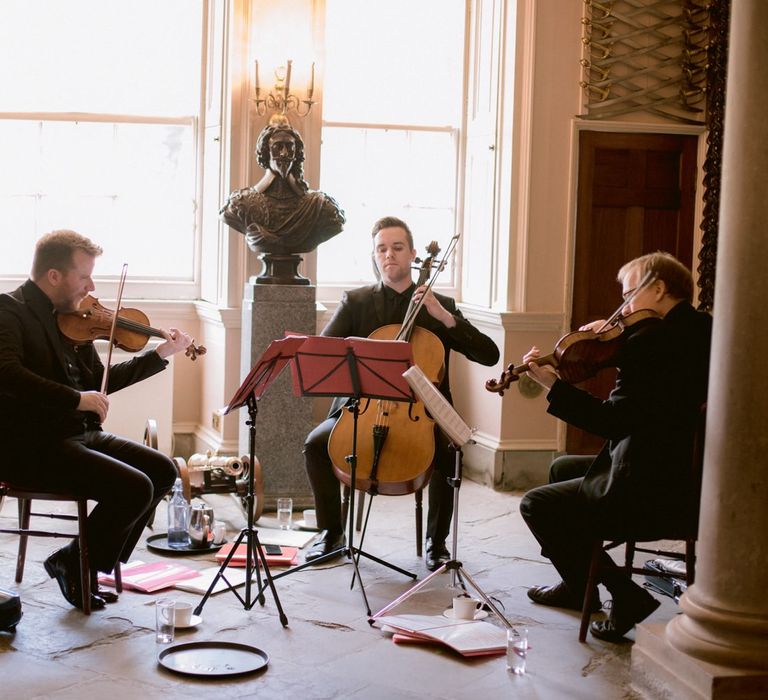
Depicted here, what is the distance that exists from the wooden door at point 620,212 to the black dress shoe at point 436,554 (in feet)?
5.72

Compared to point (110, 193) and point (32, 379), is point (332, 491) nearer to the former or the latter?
point (32, 379)

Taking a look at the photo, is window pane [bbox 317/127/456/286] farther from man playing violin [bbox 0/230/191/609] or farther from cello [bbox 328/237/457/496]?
man playing violin [bbox 0/230/191/609]

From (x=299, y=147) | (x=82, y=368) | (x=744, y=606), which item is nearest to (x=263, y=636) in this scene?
(x=82, y=368)

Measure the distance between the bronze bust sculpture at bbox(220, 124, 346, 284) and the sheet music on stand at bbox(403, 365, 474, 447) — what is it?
6.18 ft

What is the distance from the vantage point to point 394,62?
655 centimetres

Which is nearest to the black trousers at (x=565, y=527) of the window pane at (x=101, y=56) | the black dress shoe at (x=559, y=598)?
the black dress shoe at (x=559, y=598)

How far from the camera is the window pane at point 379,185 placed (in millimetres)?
6547

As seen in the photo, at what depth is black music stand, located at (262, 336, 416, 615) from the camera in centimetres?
382

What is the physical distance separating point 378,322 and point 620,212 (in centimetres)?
201

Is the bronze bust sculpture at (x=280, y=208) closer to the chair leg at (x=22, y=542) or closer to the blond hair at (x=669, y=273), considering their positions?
the chair leg at (x=22, y=542)

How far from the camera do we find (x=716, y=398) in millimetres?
3057

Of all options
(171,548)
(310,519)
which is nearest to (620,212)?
(310,519)

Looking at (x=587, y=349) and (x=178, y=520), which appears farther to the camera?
(x=178, y=520)

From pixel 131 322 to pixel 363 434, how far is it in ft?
3.06
